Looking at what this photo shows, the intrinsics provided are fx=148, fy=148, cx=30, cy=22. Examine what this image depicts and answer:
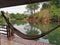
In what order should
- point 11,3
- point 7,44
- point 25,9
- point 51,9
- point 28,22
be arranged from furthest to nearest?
point 28,22
point 25,9
point 51,9
point 7,44
point 11,3

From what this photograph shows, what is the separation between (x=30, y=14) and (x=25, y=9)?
53 centimetres

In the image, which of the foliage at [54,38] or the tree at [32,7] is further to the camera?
the tree at [32,7]

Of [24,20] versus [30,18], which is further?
[24,20]

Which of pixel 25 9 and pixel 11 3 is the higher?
pixel 11 3

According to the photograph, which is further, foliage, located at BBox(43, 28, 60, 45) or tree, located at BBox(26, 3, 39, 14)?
tree, located at BBox(26, 3, 39, 14)

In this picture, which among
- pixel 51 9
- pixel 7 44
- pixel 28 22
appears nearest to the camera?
pixel 7 44

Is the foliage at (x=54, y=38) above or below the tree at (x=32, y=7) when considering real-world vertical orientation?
above

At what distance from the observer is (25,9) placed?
431 inches

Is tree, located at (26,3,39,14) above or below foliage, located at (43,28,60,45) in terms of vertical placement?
below

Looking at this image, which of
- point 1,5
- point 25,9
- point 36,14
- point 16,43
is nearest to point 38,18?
point 36,14

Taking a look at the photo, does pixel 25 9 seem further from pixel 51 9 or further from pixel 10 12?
pixel 51 9

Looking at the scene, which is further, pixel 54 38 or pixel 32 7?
pixel 32 7

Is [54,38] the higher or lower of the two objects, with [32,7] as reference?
higher

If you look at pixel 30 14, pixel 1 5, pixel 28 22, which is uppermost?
pixel 1 5
